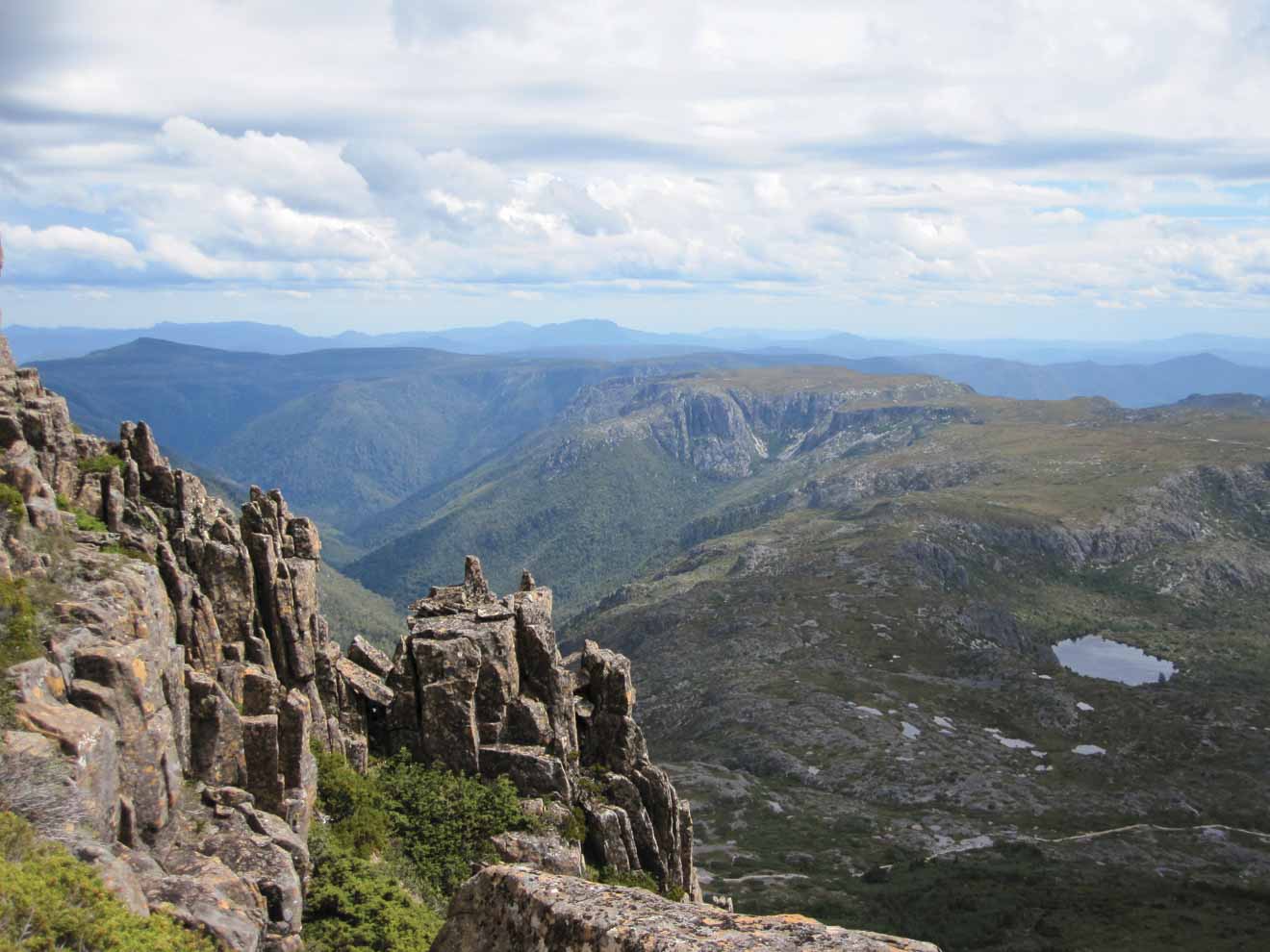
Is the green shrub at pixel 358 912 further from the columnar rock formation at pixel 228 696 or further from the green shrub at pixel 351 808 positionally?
the green shrub at pixel 351 808

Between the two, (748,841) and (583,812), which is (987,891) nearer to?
(748,841)

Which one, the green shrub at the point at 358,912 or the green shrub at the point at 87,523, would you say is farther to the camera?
the green shrub at the point at 87,523

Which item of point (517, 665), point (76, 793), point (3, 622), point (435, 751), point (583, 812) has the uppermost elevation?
point (3, 622)

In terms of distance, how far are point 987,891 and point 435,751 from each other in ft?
339

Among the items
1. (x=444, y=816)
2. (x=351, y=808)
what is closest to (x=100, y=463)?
(x=351, y=808)

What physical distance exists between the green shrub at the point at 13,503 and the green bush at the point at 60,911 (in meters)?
16.1

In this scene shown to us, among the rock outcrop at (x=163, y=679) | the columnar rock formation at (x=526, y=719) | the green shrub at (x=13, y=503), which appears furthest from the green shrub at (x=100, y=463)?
the columnar rock formation at (x=526, y=719)

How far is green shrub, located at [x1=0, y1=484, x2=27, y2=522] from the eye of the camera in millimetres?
33781

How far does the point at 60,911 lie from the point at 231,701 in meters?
18.3

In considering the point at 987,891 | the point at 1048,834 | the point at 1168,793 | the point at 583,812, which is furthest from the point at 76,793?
the point at 1168,793

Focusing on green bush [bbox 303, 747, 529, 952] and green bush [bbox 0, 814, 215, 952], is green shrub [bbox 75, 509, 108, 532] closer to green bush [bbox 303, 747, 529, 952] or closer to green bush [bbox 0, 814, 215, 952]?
green bush [bbox 303, 747, 529, 952]

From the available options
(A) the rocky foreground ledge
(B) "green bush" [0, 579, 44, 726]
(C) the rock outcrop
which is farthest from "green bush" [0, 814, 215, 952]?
(A) the rocky foreground ledge

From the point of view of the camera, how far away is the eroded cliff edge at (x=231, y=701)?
24828 mm

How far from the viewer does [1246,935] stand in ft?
371
